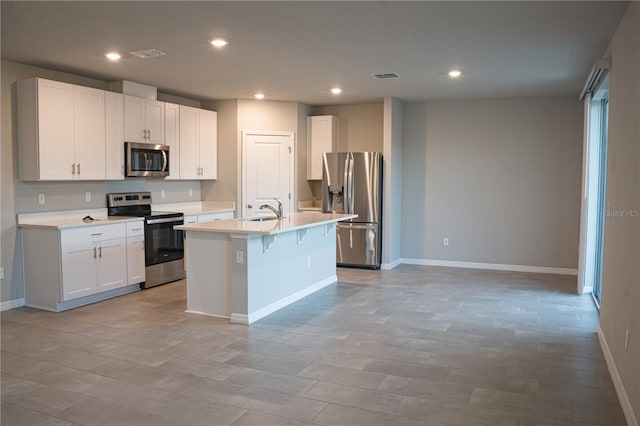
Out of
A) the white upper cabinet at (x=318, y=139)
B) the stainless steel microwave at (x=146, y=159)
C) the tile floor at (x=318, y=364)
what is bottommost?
the tile floor at (x=318, y=364)

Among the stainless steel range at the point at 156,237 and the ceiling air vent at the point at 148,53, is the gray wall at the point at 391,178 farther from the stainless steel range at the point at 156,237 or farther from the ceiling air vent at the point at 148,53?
the ceiling air vent at the point at 148,53

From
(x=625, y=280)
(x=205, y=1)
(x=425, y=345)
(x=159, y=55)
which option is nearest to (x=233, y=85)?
(x=159, y=55)

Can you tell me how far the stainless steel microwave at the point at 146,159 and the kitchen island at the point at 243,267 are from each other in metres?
1.64

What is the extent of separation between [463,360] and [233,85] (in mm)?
4444

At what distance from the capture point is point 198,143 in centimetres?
739

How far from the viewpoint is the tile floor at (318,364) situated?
2.98 m

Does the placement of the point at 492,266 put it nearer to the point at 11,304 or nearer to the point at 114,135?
the point at 114,135

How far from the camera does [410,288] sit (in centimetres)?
631

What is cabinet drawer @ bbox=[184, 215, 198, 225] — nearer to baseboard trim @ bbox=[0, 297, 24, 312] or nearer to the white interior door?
the white interior door

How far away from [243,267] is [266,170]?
3380 millimetres

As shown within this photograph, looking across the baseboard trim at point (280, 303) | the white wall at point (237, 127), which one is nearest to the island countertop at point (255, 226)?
the baseboard trim at point (280, 303)

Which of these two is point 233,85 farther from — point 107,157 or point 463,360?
point 463,360

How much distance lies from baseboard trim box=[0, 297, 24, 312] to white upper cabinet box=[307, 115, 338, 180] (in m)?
4.44

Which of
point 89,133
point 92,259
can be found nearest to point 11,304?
point 92,259
